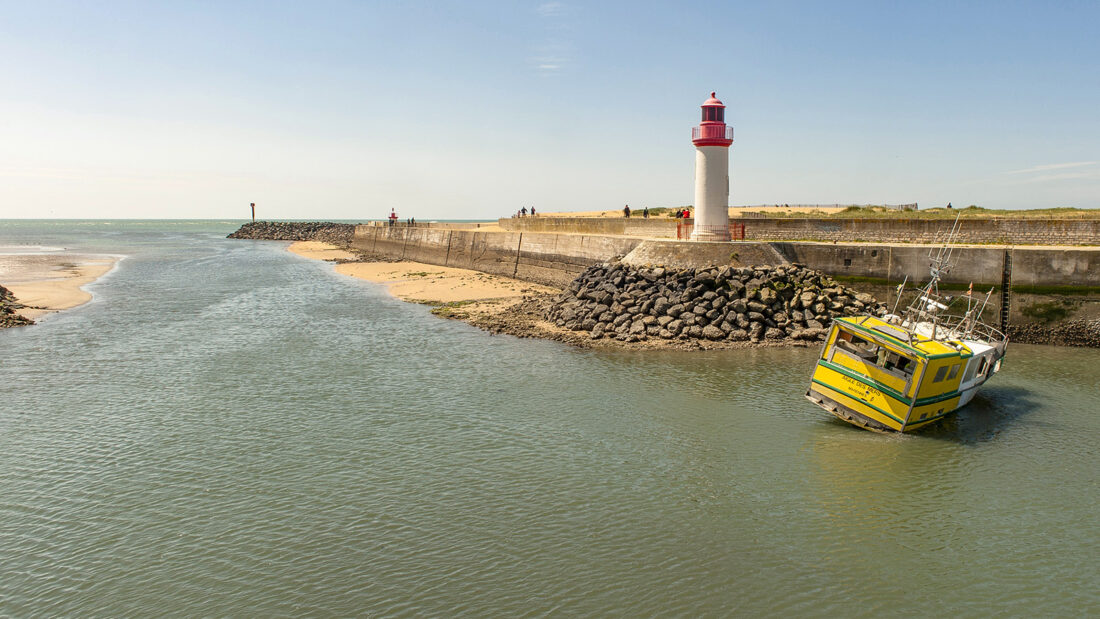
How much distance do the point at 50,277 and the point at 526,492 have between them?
50186 millimetres

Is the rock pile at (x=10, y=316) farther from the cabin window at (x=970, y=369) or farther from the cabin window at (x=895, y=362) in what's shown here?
the cabin window at (x=970, y=369)

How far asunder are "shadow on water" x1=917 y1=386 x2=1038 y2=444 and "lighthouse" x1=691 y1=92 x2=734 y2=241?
13921 millimetres

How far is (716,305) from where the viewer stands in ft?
82.6

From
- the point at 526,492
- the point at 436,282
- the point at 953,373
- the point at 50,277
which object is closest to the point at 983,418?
the point at 953,373

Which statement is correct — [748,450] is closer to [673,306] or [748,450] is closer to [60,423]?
[673,306]

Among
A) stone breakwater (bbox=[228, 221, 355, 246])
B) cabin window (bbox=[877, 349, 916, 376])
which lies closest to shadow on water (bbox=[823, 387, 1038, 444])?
cabin window (bbox=[877, 349, 916, 376])

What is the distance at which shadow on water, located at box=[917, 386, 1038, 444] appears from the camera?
15391 millimetres

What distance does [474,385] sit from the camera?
19.1m

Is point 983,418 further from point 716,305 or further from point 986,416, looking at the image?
point 716,305

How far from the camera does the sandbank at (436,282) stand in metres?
36.8

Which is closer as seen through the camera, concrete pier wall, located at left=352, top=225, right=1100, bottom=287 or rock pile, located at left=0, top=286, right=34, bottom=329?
concrete pier wall, located at left=352, top=225, right=1100, bottom=287

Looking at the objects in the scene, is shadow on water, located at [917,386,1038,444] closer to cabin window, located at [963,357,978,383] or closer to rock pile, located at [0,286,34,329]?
cabin window, located at [963,357,978,383]

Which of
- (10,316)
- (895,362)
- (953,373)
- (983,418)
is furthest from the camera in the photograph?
(10,316)

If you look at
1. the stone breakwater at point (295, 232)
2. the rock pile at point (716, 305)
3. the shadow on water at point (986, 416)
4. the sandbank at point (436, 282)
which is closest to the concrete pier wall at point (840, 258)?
the rock pile at point (716, 305)
